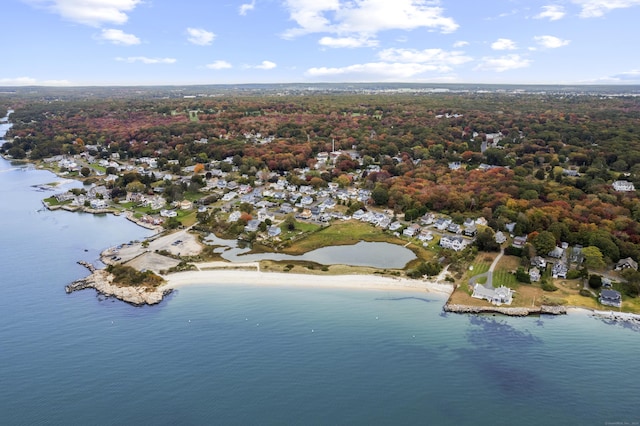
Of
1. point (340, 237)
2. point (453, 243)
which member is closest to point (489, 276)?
point (453, 243)

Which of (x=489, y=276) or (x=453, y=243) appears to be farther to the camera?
(x=453, y=243)

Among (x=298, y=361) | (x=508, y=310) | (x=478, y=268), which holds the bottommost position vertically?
(x=298, y=361)

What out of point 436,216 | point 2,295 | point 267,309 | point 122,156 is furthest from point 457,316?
point 122,156

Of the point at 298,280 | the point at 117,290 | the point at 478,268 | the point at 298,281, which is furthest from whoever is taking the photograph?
the point at 478,268

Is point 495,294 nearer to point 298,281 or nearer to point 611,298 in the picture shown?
point 611,298

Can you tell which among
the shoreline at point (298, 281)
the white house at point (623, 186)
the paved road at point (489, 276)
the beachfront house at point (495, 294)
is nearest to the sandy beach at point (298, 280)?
the shoreline at point (298, 281)

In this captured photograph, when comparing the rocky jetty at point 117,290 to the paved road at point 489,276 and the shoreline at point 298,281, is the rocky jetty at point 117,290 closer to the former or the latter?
the shoreline at point 298,281
